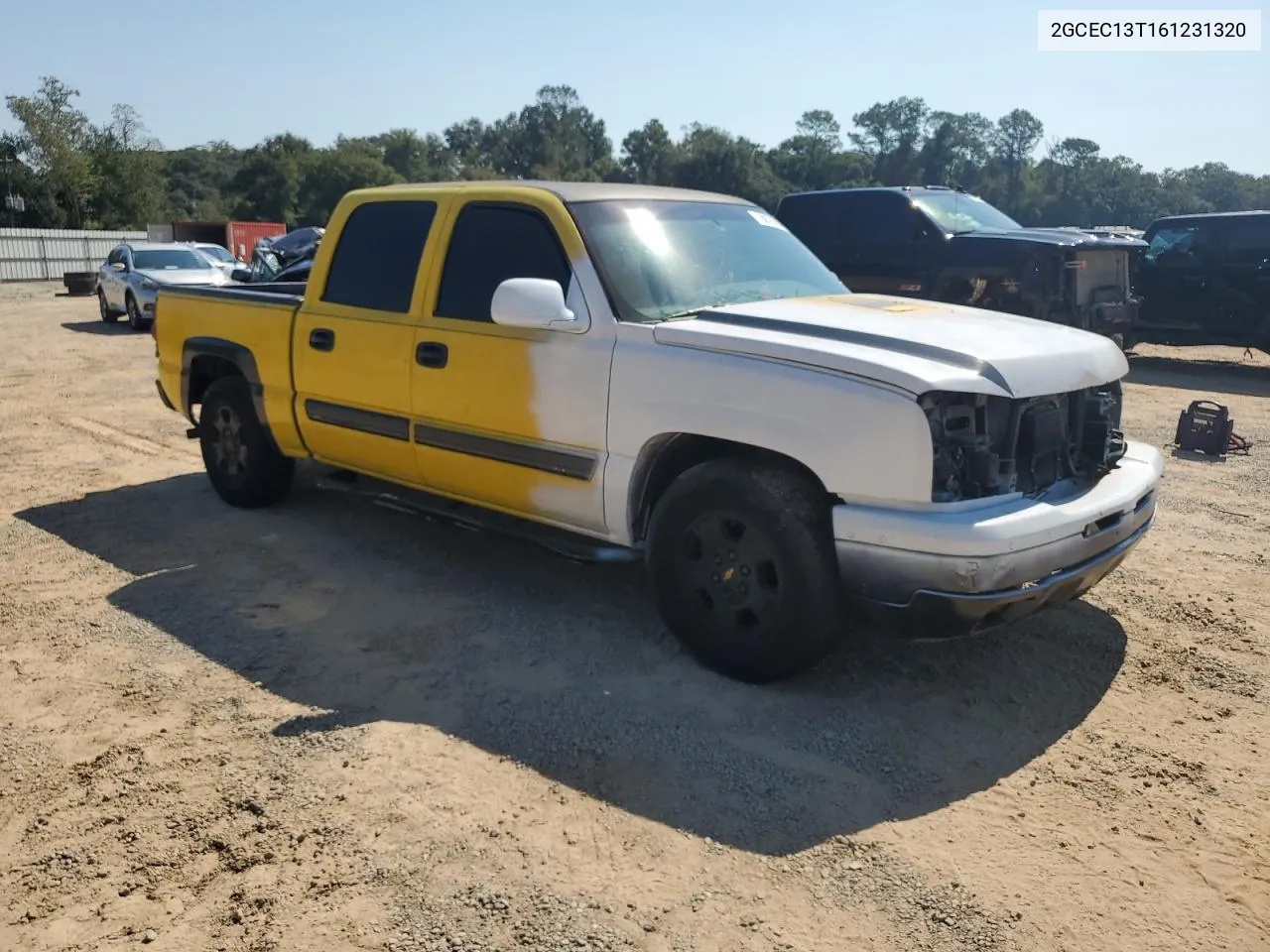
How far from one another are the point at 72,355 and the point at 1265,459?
14.2 meters

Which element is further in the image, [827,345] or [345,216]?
[345,216]

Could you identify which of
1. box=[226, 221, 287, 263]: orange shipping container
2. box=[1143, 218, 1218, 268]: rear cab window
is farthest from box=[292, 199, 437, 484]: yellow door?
box=[226, 221, 287, 263]: orange shipping container

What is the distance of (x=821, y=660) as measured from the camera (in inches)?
158

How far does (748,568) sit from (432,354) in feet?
6.19

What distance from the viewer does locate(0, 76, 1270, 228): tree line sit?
56.5m

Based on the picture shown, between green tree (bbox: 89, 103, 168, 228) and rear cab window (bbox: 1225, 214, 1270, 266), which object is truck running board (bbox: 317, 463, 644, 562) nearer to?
rear cab window (bbox: 1225, 214, 1270, 266)

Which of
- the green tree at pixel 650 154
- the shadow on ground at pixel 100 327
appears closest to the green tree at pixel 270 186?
the green tree at pixel 650 154

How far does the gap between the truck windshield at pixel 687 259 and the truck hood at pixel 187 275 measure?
48.4ft

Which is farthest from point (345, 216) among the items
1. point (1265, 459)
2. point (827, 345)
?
point (1265, 459)

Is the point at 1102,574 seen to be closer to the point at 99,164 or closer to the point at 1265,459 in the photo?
the point at 1265,459

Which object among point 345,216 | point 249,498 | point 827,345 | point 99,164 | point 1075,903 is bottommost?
point 1075,903

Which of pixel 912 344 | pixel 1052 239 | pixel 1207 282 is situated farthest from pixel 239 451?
pixel 1207 282

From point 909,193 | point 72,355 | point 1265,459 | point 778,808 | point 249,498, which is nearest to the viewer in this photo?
point 778,808

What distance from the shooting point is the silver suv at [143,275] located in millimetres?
17625
